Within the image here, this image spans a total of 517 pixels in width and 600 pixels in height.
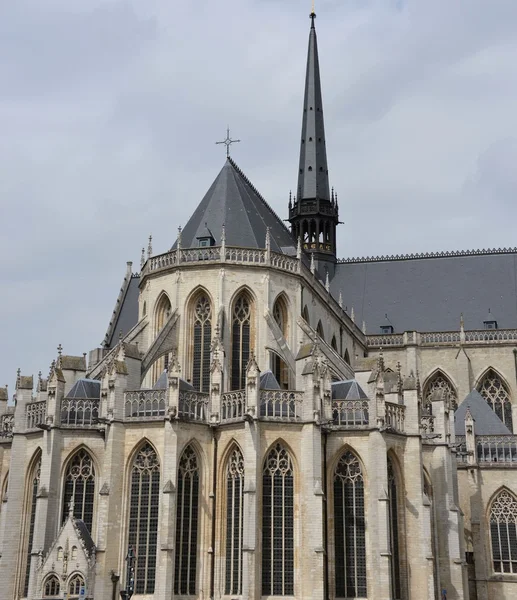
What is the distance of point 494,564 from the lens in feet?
137

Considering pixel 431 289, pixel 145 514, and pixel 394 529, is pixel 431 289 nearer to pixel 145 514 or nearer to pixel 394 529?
pixel 394 529

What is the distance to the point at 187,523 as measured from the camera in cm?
3088

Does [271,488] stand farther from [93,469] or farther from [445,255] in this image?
[445,255]

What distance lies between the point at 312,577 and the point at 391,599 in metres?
2.91

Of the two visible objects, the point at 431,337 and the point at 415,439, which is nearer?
the point at 415,439

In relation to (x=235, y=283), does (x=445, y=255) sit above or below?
above

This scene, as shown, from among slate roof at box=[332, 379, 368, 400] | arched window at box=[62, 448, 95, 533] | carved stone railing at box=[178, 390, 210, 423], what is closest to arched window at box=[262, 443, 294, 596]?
carved stone railing at box=[178, 390, 210, 423]

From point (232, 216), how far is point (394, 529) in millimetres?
14962

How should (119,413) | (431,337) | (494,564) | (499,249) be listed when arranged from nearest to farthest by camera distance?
(119,413), (494,564), (431,337), (499,249)

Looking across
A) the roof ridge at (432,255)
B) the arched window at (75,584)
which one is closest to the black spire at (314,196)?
the roof ridge at (432,255)

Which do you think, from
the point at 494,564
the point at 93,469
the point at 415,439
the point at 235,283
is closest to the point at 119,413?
the point at 93,469

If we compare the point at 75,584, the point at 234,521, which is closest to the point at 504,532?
the point at 234,521

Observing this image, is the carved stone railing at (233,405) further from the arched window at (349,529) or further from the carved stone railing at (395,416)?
the carved stone railing at (395,416)

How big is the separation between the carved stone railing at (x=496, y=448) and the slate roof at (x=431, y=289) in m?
9.83
